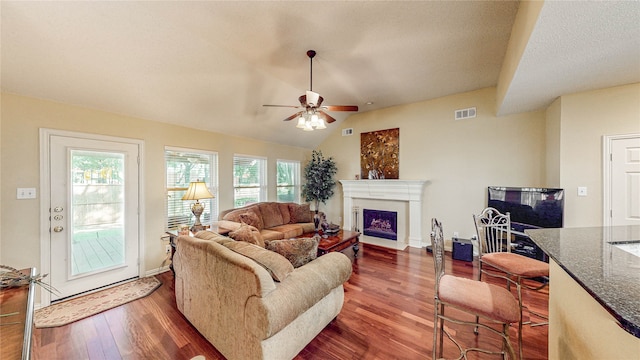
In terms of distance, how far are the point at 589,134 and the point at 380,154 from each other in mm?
3074

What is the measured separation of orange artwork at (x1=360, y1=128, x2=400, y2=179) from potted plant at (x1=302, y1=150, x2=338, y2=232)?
0.80 meters

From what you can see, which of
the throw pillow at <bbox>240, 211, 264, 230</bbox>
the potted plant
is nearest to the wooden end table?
the throw pillow at <bbox>240, 211, 264, 230</bbox>

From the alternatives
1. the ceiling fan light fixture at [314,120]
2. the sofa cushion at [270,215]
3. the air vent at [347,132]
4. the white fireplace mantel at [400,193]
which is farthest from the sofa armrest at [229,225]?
the air vent at [347,132]

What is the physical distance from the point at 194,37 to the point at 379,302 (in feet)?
12.0

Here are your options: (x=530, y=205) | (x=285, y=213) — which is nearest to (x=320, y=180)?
(x=285, y=213)

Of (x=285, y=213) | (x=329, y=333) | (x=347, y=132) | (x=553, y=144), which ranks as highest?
(x=347, y=132)

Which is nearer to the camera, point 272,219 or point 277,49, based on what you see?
point 277,49

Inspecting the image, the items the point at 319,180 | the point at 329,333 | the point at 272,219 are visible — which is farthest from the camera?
the point at 319,180

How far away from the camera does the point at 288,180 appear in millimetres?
5938

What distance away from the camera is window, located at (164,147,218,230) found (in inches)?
142

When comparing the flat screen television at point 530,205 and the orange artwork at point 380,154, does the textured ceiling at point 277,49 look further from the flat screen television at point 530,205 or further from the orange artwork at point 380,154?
the orange artwork at point 380,154

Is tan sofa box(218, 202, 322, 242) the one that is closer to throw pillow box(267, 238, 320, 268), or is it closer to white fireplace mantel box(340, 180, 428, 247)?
white fireplace mantel box(340, 180, 428, 247)

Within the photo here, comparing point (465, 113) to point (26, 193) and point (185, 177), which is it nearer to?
point (185, 177)

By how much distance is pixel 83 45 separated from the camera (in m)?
2.19
